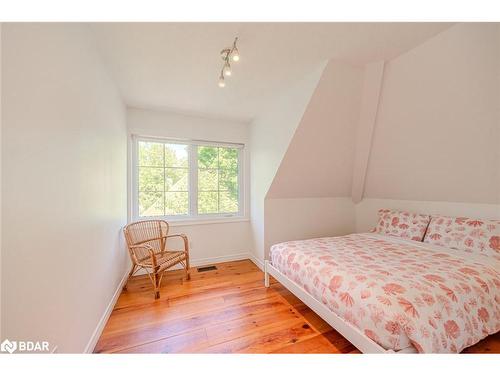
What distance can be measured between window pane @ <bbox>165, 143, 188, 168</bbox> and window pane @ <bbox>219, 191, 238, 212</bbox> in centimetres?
79

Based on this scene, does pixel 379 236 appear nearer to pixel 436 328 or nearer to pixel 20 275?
pixel 436 328

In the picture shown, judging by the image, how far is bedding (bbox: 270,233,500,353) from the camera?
1089 millimetres

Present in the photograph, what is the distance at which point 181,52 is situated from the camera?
1626 mm

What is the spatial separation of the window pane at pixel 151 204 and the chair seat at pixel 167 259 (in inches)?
26.3

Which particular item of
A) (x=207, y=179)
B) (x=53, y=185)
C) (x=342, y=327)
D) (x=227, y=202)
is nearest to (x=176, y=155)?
(x=207, y=179)

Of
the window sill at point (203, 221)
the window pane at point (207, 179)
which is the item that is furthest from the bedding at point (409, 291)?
the window pane at point (207, 179)

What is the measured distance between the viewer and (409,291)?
3.98 feet

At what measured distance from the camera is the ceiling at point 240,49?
141cm

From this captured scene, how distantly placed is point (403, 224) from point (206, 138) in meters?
3.04

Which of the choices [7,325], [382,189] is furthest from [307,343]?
[382,189]

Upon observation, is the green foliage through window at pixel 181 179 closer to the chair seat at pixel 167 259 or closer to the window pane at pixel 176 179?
the window pane at pixel 176 179

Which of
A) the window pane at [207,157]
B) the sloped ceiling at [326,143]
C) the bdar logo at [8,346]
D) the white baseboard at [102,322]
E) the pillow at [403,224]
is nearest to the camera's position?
the bdar logo at [8,346]

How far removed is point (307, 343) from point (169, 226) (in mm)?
2244

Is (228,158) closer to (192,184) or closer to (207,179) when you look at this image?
(207,179)
